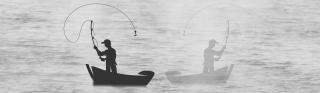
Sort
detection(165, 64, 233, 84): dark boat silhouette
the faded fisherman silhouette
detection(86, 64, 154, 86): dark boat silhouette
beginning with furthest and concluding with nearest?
detection(165, 64, 233, 84): dark boat silhouette → the faded fisherman silhouette → detection(86, 64, 154, 86): dark boat silhouette

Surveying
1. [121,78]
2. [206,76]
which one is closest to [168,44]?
[206,76]

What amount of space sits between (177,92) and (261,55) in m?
11.2

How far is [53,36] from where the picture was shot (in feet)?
188

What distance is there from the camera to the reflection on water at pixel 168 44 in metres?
44.3

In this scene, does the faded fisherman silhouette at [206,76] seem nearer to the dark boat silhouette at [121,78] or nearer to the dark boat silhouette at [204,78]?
the dark boat silhouette at [204,78]

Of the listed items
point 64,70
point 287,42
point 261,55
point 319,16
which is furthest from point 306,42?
point 64,70

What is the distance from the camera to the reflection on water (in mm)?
44281

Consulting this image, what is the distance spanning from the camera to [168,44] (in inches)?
2200

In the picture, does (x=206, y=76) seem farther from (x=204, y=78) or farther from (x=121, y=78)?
(x=121, y=78)

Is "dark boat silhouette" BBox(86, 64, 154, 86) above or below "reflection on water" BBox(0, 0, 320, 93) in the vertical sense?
above

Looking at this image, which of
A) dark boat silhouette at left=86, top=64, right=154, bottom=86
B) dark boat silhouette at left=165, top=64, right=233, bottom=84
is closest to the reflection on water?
dark boat silhouette at left=165, top=64, right=233, bottom=84

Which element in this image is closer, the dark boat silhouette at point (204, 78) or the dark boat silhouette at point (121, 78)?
the dark boat silhouette at point (121, 78)

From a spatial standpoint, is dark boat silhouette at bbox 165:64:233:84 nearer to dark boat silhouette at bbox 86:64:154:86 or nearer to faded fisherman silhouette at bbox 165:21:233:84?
faded fisherman silhouette at bbox 165:21:233:84

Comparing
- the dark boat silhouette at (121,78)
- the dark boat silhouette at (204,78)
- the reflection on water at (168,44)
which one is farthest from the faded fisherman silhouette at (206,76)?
the dark boat silhouette at (121,78)
